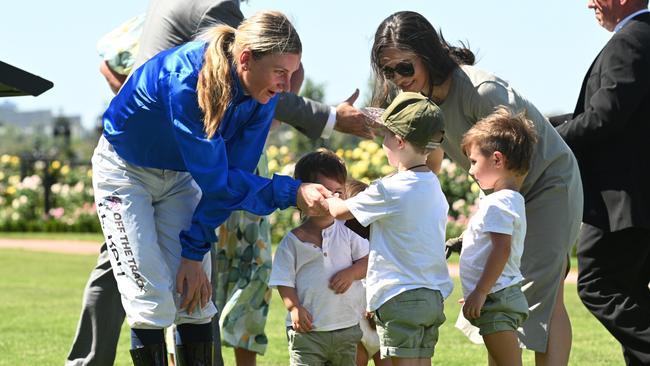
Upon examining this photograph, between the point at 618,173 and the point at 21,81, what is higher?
the point at 21,81

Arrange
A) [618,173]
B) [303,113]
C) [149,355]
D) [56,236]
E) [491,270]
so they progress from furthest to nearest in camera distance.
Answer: [56,236] → [303,113] → [618,173] → [149,355] → [491,270]

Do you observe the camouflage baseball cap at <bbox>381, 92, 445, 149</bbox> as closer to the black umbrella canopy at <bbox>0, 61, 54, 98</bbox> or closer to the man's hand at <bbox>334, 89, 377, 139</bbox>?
the man's hand at <bbox>334, 89, 377, 139</bbox>

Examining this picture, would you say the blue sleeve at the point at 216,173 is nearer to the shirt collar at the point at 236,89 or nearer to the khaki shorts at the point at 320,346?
the shirt collar at the point at 236,89

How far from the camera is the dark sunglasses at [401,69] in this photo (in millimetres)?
5277

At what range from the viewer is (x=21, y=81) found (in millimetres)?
4383

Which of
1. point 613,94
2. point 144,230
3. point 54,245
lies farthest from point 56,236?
point 144,230

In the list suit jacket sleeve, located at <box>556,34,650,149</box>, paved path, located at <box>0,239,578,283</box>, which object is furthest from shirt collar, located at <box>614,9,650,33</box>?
paved path, located at <box>0,239,578,283</box>

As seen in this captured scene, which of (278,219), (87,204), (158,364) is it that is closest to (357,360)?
(158,364)

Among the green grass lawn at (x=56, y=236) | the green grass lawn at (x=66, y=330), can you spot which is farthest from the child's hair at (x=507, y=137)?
the green grass lawn at (x=56, y=236)

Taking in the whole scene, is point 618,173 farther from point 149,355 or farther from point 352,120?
point 149,355

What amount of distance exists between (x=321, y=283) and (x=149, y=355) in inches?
33.1

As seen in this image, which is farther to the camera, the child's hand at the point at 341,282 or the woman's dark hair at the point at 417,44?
the child's hand at the point at 341,282

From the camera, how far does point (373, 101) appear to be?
5.65 m

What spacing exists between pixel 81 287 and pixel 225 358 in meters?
5.02
